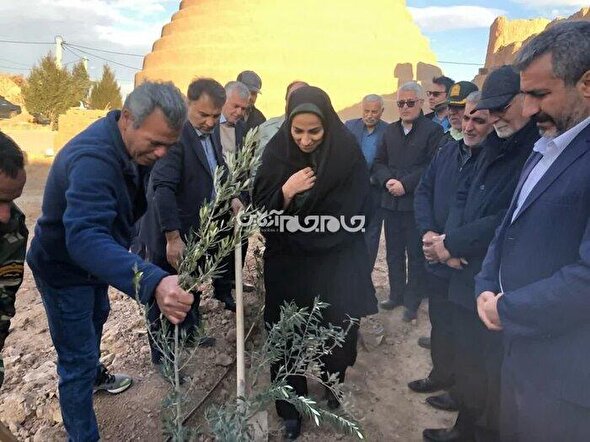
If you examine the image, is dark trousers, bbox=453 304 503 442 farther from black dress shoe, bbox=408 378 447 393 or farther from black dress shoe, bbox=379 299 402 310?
black dress shoe, bbox=379 299 402 310

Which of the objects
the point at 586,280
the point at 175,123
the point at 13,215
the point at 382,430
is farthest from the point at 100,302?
the point at 586,280

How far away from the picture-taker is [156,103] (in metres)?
1.73

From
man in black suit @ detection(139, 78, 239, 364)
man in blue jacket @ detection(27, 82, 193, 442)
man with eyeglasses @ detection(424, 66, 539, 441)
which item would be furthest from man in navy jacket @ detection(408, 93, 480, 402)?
man in blue jacket @ detection(27, 82, 193, 442)

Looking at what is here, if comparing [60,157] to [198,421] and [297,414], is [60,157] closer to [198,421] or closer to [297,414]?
[198,421]

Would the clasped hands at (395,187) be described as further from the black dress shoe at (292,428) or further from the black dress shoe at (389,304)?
the black dress shoe at (292,428)

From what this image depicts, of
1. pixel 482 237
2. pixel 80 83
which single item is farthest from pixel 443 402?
pixel 80 83

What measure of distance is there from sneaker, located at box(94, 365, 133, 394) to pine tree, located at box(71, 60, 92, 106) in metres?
26.9

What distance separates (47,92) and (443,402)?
89.7 ft

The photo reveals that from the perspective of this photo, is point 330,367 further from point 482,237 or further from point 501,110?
point 501,110

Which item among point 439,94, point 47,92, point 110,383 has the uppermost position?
point 47,92

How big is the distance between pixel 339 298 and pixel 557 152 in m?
1.44

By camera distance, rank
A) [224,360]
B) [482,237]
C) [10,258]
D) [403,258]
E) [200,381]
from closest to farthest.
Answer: [10,258] < [482,237] < [200,381] < [224,360] < [403,258]

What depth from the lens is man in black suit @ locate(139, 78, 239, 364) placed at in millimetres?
2906

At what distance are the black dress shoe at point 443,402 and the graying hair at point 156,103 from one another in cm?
247
